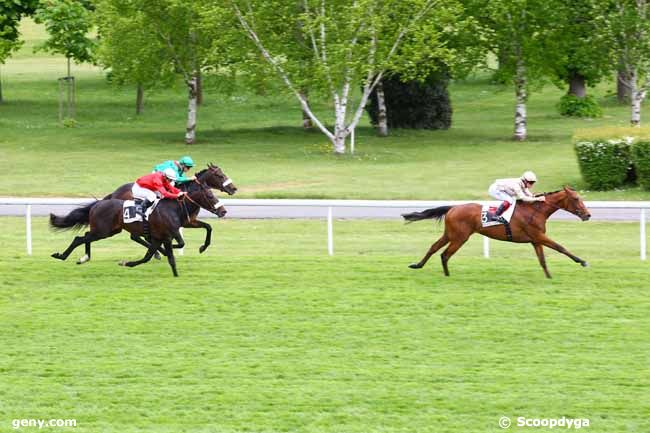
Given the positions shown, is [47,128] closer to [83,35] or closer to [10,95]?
[83,35]

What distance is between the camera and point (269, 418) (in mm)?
8320

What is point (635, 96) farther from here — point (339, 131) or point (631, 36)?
point (339, 131)

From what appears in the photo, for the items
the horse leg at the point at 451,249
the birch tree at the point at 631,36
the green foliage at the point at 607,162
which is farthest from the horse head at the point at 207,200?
the birch tree at the point at 631,36

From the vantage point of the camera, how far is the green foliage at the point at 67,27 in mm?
39438

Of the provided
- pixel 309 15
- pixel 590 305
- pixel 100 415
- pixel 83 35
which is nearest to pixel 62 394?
pixel 100 415

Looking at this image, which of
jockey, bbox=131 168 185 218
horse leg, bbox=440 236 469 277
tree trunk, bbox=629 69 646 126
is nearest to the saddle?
horse leg, bbox=440 236 469 277

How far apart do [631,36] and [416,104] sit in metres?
8.96

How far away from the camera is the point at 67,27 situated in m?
39.7

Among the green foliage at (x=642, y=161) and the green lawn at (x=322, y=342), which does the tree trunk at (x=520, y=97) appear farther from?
the green lawn at (x=322, y=342)

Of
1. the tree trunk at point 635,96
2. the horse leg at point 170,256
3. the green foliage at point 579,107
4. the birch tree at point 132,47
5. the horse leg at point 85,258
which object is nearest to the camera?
Answer: the horse leg at point 170,256

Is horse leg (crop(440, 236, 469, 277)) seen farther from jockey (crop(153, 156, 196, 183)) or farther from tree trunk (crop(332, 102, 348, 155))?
tree trunk (crop(332, 102, 348, 155))

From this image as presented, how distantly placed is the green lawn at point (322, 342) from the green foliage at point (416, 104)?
71.0ft

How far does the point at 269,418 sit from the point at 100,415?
4.01 feet

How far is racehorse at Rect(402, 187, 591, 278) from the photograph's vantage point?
509 inches
